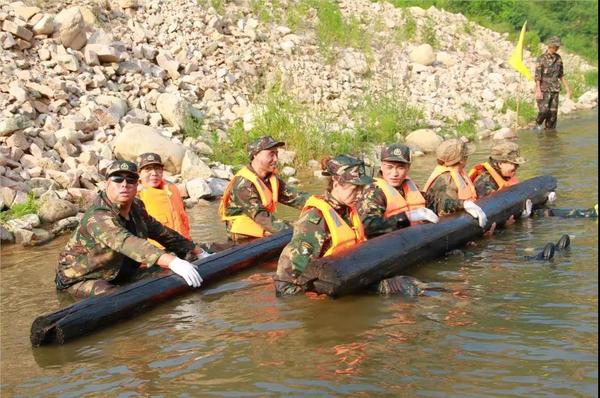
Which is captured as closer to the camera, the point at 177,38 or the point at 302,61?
the point at 177,38

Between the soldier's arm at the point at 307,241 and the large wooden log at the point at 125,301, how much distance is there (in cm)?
118

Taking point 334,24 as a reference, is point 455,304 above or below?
below

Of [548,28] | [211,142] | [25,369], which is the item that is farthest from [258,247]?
[548,28]

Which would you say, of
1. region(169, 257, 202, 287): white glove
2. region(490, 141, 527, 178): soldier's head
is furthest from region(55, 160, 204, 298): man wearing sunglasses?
region(490, 141, 527, 178): soldier's head

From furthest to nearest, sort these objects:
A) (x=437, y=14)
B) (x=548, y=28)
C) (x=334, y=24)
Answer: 1. (x=548, y=28)
2. (x=437, y=14)
3. (x=334, y=24)

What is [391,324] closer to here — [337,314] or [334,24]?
[337,314]

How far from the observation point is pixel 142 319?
267 inches

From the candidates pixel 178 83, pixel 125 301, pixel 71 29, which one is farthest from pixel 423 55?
pixel 125 301

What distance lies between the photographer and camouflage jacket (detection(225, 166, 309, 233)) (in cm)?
874

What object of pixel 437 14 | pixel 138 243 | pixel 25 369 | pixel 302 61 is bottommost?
pixel 25 369

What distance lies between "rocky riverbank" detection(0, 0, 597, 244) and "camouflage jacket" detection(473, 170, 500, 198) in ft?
15.2

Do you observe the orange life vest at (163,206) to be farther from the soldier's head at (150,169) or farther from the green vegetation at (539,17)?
the green vegetation at (539,17)

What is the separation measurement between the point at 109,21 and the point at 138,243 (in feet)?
45.2

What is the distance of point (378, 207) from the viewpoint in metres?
7.81
